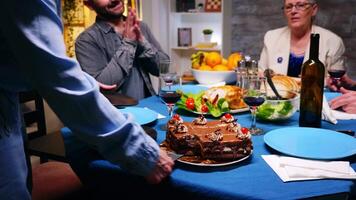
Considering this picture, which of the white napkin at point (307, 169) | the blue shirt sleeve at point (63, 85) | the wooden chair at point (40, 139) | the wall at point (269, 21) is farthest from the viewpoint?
the wall at point (269, 21)

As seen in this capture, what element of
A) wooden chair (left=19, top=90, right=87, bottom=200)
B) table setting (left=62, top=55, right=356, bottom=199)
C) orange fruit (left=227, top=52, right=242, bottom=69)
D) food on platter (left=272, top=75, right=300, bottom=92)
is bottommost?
wooden chair (left=19, top=90, right=87, bottom=200)

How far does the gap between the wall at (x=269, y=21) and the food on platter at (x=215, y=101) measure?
8.02 ft

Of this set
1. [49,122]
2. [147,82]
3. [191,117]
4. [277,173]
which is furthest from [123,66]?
[49,122]

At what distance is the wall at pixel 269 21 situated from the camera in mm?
3467

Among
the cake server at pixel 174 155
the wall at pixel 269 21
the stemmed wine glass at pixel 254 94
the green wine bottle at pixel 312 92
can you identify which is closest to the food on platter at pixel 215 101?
the stemmed wine glass at pixel 254 94

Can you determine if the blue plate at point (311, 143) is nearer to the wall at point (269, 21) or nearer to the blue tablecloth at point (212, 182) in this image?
the blue tablecloth at point (212, 182)

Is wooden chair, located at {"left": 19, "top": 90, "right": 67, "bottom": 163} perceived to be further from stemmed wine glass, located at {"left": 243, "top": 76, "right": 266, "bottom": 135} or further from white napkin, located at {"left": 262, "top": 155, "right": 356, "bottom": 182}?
white napkin, located at {"left": 262, "top": 155, "right": 356, "bottom": 182}

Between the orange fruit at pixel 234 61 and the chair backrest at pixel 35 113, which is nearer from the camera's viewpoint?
the orange fruit at pixel 234 61

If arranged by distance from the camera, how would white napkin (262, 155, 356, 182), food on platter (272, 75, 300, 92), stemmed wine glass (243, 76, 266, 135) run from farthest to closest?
1. food on platter (272, 75, 300, 92)
2. stemmed wine glass (243, 76, 266, 135)
3. white napkin (262, 155, 356, 182)

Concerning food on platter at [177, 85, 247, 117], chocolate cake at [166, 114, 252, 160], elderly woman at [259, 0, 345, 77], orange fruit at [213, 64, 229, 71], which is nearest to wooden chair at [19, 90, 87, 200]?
chocolate cake at [166, 114, 252, 160]

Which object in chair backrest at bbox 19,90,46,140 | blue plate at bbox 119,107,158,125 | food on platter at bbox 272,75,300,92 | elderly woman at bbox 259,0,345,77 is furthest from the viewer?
elderly woman at bbox 259,0,345,77

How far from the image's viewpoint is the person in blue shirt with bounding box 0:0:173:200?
31.0 inches

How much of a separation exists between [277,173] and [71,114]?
531 mm

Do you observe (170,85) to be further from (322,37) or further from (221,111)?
(322,37)
